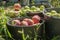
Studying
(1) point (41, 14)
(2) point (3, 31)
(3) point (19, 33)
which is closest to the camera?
(3) point (19, 33)

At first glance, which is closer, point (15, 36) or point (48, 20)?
point (15, 36)

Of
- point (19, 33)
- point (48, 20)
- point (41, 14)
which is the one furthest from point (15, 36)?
point (41, 14)

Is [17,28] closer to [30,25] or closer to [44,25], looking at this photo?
[30,25]

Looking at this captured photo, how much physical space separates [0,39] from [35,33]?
0.22 meters

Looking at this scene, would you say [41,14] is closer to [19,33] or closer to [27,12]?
[27,12]

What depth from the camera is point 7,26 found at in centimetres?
125

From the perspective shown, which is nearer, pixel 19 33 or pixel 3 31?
pixel 19 33

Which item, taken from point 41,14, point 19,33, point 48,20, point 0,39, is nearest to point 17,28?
point 19,33

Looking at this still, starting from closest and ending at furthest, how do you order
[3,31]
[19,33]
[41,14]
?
[19,33], [3,31], [41,14]

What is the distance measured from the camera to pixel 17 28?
1.17 m

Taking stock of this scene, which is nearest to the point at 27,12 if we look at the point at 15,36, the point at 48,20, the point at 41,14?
the point at 41,14

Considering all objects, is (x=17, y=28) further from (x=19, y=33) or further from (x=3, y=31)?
(x=3, y=31)

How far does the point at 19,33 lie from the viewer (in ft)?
3.80

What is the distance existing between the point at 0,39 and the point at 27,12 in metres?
0.51
